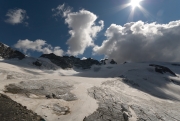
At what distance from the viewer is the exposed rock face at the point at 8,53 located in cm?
11318

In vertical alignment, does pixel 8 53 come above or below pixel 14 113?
above

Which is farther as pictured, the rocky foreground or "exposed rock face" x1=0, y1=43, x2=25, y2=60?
"exposed rock face" x1=0, y1=43, x2=25, y2=60

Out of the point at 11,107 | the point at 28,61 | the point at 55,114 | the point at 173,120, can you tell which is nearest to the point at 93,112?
the point at 55,114

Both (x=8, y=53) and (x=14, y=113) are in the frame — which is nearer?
(x=14, y=113)

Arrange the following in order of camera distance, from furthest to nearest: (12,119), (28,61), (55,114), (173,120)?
(28,61) → (173,120) → (55,114) → (12,119)

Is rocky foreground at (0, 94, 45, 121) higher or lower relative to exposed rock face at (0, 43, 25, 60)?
lower

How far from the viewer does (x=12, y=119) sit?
13.9 meters

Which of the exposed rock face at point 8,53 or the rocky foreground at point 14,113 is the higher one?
the exposed rock face at point 8,53

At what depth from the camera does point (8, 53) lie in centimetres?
11856

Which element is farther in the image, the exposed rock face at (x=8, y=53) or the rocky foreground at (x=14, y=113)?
the exposed rock face at (x=8, y=53)

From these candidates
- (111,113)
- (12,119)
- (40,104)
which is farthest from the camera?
(111,113)

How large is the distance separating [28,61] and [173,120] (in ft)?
335

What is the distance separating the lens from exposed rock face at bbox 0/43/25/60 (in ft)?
371

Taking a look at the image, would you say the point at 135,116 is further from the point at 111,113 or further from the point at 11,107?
the point at 11,107
